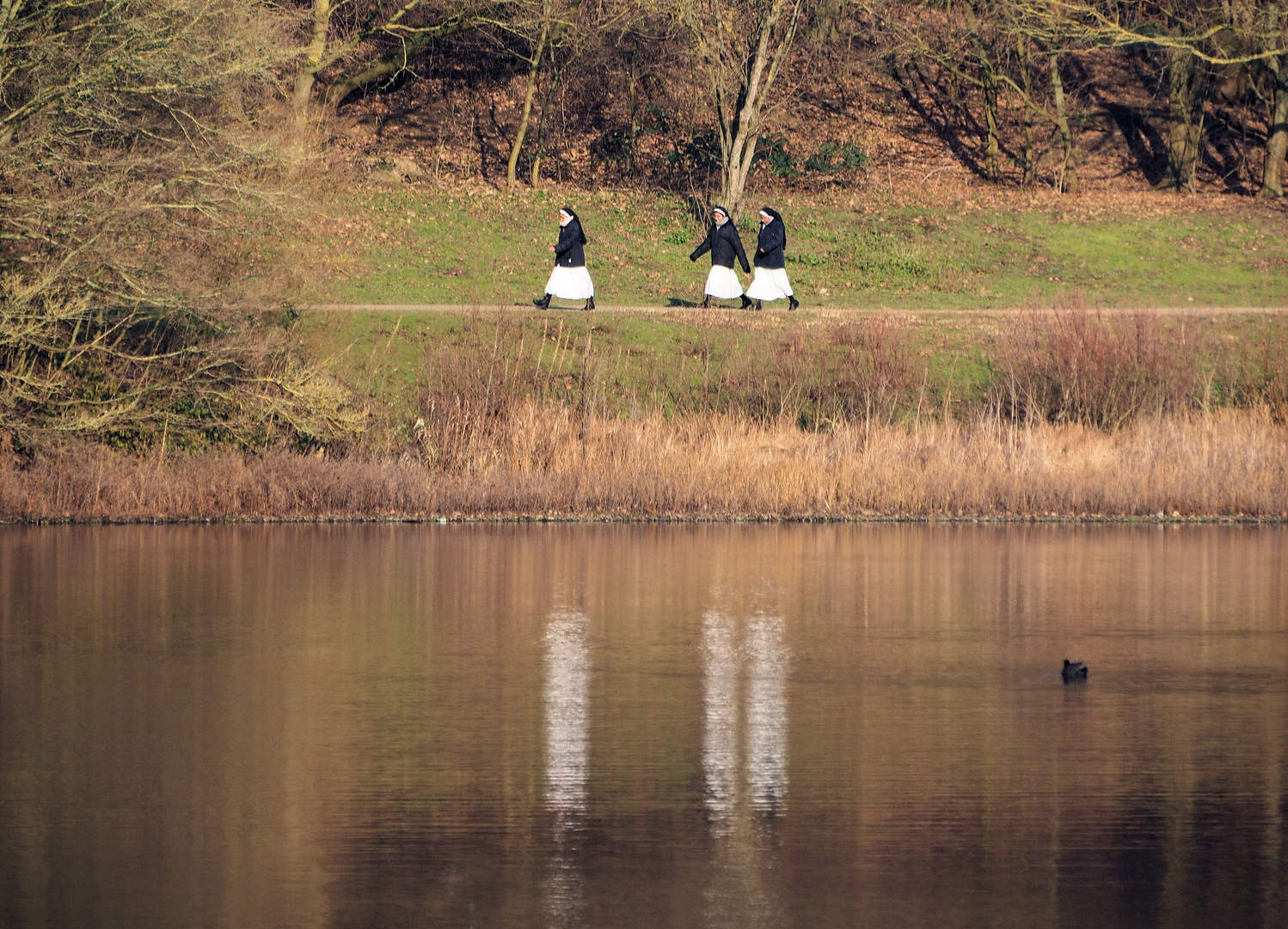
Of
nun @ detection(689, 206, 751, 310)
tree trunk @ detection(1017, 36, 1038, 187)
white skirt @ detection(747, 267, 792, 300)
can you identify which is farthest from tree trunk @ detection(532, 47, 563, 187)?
nun @ detection(689, 206, 751, 310)

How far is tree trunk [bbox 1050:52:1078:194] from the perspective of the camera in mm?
47438

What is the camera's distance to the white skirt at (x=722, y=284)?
29844 mm

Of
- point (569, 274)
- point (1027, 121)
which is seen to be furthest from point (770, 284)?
point (1027, 121)

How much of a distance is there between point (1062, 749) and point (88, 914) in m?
5.42

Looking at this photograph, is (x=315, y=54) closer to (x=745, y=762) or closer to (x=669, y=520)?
(x=669, y=520)

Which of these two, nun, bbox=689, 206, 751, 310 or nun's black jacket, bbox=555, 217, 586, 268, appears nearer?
nun's black jacket, bbox=555, 217, 586, 268

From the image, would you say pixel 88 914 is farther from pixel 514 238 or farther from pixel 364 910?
pixel 514 238

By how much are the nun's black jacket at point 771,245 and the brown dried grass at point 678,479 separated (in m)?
5.93

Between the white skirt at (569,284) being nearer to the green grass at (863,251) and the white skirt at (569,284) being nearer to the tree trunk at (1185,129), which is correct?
the green grass at (863,251)

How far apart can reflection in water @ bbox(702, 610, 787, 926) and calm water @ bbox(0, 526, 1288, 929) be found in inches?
1.1

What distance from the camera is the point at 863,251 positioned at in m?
41.4

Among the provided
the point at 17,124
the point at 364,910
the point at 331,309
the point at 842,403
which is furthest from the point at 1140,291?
the point at 364,910

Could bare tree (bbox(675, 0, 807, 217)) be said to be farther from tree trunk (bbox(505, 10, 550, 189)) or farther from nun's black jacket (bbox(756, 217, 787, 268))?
nun's black jacket (bbox(756, 217, 787, 268))

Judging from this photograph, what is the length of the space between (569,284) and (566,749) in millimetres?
20161
